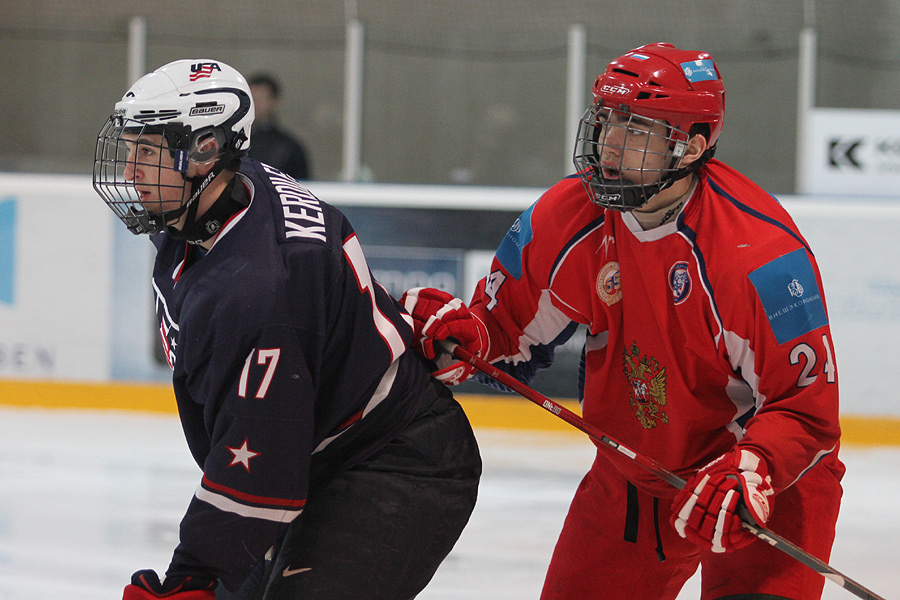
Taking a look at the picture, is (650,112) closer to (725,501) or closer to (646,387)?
(646,387)

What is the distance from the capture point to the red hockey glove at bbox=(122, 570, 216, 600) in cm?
141

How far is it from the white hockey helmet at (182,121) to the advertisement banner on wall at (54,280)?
324 centimetres

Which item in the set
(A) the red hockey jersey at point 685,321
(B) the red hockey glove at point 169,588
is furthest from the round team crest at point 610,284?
(B) the red hockey glove at point 169,588

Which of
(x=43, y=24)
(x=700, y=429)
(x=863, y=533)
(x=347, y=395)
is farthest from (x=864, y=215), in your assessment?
(x=43, y=24)

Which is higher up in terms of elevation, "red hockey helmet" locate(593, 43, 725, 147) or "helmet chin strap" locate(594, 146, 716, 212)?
"red hockey helmet" locate(593, 43, 725, 147)

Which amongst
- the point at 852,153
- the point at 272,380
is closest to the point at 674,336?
the point at 272,380

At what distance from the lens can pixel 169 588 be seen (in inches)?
55.7

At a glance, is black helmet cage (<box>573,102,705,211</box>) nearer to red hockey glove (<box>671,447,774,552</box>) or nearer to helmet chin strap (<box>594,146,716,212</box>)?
helmet chin strap (<box>594,146,716,212</box>)

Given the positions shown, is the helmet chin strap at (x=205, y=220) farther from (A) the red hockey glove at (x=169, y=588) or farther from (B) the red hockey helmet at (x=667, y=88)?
(B) the red hockey helmet at (x=667, y=88)

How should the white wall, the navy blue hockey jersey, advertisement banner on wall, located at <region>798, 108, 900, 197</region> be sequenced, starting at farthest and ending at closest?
the white wall → advertisement banner on wall, located at <region>798, 108, 900, 197</region> → the navy blue hockey jersey

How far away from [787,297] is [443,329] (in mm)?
565

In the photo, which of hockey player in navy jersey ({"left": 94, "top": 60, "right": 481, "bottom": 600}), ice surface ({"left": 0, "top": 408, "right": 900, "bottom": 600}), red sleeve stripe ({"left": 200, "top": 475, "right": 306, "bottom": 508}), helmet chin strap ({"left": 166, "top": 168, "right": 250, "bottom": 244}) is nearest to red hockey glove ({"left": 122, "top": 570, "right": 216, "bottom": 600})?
hockey player in navy jersey ({"left": 94, "top": 60, "right": 481, "bottom": 600})

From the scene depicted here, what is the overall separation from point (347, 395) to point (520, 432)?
2981 mm

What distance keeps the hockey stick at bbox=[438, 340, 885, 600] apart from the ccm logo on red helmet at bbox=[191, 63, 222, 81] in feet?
1.91
